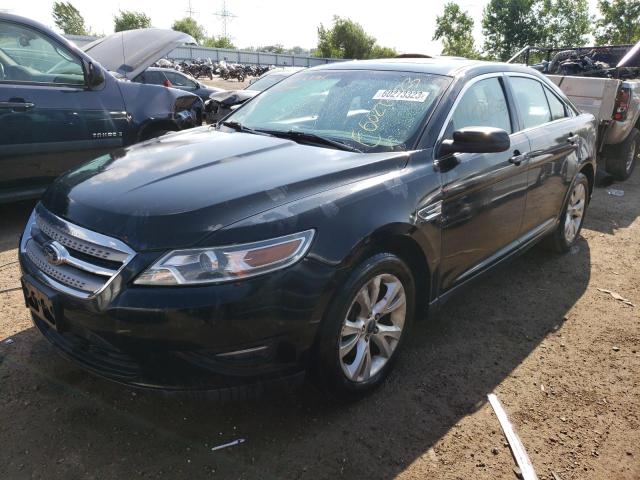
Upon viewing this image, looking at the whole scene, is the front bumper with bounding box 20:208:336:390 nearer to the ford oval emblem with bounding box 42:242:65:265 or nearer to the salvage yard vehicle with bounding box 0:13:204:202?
the ford oval emblem with bounding box 42:242:65:265

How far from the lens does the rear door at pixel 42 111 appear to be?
439 centimetres

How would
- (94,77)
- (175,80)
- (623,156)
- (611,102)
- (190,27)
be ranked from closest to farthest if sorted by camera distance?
(94,77) < (611,102) < (623,156) < (175,80) < (190,27)

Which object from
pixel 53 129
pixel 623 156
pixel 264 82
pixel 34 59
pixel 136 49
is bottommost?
pixel 623 156

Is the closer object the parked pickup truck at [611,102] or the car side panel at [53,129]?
the car side panel at [53,129]

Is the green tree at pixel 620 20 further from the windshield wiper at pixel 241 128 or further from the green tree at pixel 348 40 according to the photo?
the windshield wiper at pixel 241 128

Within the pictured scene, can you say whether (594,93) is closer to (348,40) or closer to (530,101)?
(530,101)

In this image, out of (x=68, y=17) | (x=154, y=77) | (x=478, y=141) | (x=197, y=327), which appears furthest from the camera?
(x=68, y=17)

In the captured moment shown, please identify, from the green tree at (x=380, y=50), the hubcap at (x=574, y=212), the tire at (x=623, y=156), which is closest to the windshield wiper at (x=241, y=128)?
the hubcap at (x=574, y=212)

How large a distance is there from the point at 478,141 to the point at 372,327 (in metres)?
1.09

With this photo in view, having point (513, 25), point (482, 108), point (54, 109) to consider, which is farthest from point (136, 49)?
point (513, 25)

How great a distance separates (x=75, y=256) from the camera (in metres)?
2.14

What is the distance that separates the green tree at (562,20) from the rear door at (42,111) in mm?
53813

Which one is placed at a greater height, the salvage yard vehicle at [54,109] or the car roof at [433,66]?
the car roof at [433,66]

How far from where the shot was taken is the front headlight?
1948mm
